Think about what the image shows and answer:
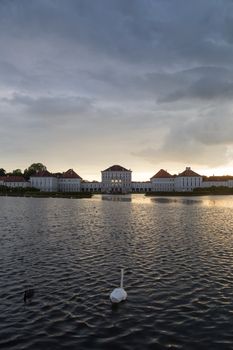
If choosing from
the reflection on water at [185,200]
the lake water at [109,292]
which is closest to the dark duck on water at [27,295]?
the lake water at [109,292]

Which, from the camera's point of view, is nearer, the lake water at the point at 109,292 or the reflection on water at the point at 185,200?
the lake water at the point at 109,292

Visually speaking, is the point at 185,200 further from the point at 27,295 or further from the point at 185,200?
the point at 27,295

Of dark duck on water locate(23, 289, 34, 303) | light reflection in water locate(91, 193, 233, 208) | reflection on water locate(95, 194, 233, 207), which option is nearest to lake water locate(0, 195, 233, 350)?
dark duck on water locate(23, 289, 34, 303)

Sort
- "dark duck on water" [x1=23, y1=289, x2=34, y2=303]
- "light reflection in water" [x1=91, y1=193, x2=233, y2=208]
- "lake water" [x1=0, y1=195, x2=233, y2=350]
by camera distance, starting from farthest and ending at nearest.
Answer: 1. "light reflection in water" [x1=91, y1=193, x2=233, y2=208]
2. "dark duck on water" [x1=23, y1=289, x2=34, y2=303]
3. "lake water" [x1=0, y1=195, x2=233, y2=350]

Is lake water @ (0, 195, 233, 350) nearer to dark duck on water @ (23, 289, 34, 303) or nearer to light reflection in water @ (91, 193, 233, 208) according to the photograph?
dark duck on water @ (23, 289, 34, 303)

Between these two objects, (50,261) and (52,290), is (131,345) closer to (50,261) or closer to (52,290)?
(52,290)

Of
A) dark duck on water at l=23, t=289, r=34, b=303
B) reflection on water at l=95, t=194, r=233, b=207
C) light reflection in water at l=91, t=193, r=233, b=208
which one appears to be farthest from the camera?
reflection on water at l=95, t=194, r=233, b=207

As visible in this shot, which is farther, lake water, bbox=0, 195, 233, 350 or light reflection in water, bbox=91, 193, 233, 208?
light reflection in water, bbox=91, 193, 233, 208

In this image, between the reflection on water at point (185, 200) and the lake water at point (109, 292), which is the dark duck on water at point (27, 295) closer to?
the lake water at point (109, 292)

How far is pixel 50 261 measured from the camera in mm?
23062

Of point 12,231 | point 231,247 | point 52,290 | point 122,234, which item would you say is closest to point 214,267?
point 231,247

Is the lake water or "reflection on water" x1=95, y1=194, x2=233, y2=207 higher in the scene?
"reflection on water" x1=95, y1=194, x2=233, y2=207

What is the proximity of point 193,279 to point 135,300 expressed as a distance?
4.68 m

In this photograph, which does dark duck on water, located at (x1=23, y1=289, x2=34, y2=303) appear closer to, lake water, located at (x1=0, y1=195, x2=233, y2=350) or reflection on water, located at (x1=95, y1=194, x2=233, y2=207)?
lake water, located at (x1=0, y1=195, x2=233, y2=350)
